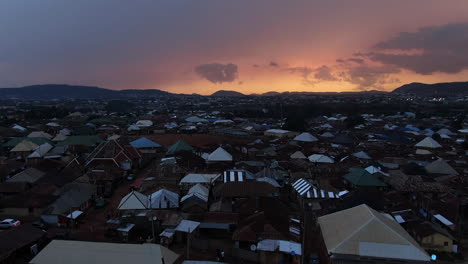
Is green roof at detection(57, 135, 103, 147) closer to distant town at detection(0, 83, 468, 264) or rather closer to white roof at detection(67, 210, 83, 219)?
distant town at detection(0, 83, 468, 264)

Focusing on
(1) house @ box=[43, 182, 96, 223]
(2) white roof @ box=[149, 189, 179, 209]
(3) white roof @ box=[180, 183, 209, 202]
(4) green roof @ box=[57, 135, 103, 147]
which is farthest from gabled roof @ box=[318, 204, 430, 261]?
(4) green roof @ box=[57, 135, 103, 147]

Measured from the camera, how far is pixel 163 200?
15164mm

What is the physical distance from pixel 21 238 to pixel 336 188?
16209mm

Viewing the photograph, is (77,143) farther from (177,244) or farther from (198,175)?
(177,244)

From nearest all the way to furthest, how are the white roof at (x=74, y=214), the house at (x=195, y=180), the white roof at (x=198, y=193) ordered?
the white roof at (x=74, y=214) → the white roof at (x=198, y=193) → the house at (x=195, y=180)

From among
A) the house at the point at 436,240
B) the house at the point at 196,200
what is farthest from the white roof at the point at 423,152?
the house at the point at 196,200

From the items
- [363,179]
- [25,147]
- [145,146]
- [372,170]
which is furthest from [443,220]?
[25,147]

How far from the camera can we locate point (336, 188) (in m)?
18.8

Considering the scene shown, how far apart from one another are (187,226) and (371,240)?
23.2 feet

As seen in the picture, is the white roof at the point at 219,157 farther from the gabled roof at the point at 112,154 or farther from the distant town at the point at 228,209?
the gabled roof at the point at 112,154

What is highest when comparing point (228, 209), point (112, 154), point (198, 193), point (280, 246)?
point (112, 154)

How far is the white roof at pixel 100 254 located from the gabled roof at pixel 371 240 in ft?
19.1

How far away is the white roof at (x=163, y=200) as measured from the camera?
14.9 meters

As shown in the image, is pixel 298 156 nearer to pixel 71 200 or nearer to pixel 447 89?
pixel 71 200
